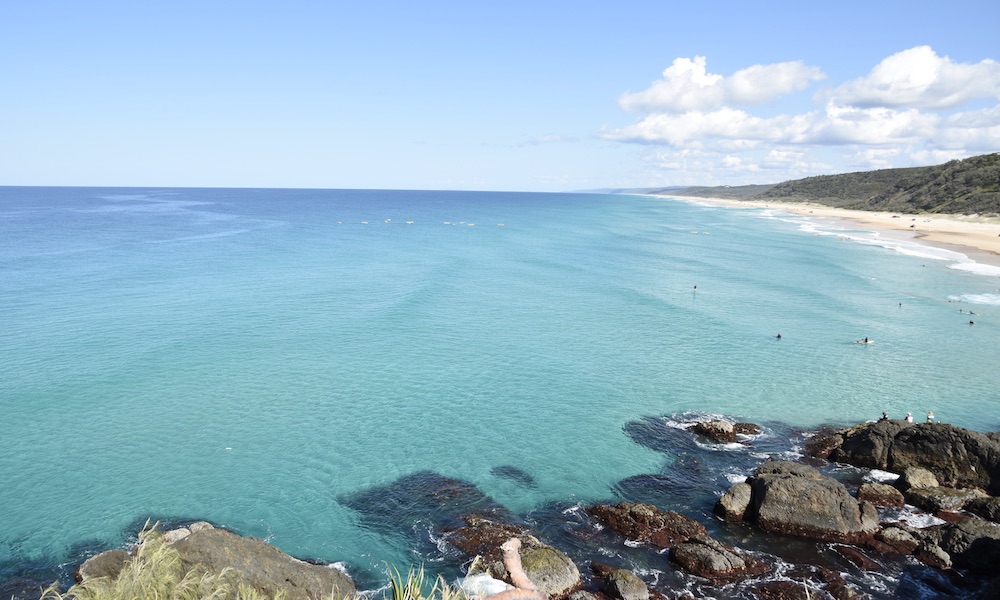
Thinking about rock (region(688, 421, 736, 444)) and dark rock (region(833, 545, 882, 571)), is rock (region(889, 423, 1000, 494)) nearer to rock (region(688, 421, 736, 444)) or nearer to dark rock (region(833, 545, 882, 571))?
rock (region(688, 421, 736, 444))

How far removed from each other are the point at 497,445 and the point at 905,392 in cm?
2578

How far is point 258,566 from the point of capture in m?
17.6

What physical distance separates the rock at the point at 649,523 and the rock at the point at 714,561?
988mm

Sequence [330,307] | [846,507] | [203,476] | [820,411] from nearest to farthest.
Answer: [846,507] → [203,476] → [820,411] → [330,307]

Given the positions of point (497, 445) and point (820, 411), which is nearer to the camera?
point (497, 445)

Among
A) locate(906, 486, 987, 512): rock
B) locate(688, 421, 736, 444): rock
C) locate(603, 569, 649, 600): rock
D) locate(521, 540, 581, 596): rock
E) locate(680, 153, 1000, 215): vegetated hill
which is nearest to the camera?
locate(603, 569, 649, 600): rock

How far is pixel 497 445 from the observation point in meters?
30.4

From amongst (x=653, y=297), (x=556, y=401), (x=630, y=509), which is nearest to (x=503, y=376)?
(x=556, y=401)

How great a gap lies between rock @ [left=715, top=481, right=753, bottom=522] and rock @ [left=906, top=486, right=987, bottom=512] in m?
6.78

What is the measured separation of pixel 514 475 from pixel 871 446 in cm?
1641

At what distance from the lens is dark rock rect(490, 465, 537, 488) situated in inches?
1057

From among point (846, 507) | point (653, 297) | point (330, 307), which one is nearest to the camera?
point (846, 507)

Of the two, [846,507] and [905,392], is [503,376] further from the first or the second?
[905,392]

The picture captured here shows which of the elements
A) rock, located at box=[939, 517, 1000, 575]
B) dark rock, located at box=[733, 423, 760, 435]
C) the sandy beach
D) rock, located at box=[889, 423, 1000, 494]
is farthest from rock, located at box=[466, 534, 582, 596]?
the sandy beach
